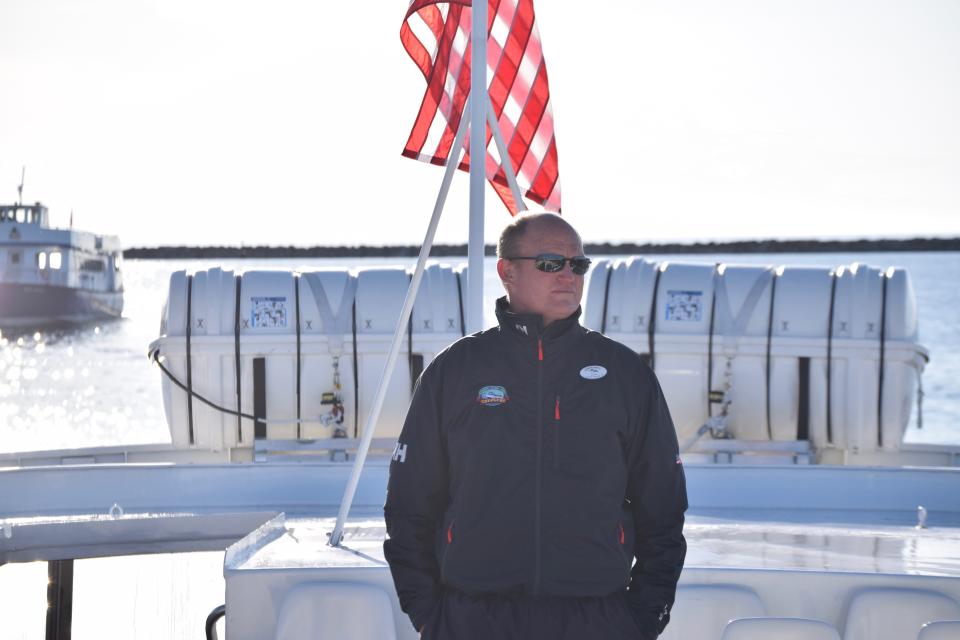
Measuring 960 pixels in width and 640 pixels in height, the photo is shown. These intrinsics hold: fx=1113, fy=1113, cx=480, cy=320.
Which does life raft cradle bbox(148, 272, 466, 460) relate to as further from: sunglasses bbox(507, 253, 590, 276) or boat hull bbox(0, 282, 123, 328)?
boat hull bbox(0, 282, 123, 328)

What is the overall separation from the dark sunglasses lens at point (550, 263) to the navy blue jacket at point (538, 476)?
0.38 feet

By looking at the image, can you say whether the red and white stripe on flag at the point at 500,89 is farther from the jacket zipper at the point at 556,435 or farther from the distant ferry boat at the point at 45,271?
the distant ferry boat at the point at 45,271

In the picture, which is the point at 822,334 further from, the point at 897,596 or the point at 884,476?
the point at 897,596

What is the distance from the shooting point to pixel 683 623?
3.41 meters

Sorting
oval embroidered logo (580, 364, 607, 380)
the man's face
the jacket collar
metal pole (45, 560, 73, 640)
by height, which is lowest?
metal pole (45, 560, 73, 640)

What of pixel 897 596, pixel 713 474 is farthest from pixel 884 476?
pixel 897 596

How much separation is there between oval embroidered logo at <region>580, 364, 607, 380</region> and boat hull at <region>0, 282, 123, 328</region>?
143 feet

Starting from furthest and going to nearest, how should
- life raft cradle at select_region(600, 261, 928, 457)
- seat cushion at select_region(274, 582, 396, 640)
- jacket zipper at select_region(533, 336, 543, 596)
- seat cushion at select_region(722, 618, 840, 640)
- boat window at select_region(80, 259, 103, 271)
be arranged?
1. boat window at select_region(80, 259, 103, 271)
2. life raft cradle at select_region(600, 261, 928, 457)
3. seat cushion at select_region(274, 582, 396, 640)
4. seat cushion at select_region(722, 618, 840, 640)
5. jacket zipper at select_region(533, 336, 543, 596)

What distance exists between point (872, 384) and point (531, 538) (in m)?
4.86

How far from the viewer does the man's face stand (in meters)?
2.46

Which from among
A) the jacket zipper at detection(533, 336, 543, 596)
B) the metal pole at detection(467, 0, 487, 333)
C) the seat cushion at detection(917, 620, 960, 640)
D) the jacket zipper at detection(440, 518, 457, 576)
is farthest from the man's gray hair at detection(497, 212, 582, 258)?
the seat cushion at detection(917, 620, 960, 640)

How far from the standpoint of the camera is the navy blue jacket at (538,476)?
234 cm

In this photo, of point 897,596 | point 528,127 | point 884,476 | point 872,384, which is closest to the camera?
point 897,596

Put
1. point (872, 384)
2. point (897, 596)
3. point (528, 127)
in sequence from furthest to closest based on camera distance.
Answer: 1. point (872, 384)
2. point (528, 127)
3. point (897, 596)
